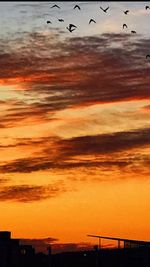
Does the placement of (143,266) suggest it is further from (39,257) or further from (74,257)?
(39,257)

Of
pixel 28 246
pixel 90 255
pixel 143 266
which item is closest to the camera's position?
pixel 143 266

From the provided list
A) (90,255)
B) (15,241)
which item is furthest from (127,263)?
(15,241)

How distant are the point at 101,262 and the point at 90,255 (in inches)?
367

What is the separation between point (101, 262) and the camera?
473 ft

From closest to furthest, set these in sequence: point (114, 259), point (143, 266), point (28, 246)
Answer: point (143, 266)
point (114, 259)
point (28, 246)

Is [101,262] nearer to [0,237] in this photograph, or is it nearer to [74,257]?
[74,257]

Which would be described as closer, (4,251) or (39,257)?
(4,251)

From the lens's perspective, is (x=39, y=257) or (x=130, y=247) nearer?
(x=130, y=247)

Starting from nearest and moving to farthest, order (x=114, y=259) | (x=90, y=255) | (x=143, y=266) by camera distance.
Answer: (x=143, y=266)
(x=114, y=259)
(x=90, y=255)

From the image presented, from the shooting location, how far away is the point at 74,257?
15175 centimetres

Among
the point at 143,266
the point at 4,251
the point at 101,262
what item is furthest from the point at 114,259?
the point at 4,251

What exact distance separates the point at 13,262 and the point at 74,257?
12.3 metres

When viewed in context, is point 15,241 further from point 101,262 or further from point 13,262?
point 101,262

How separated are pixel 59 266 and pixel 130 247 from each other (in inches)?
574
